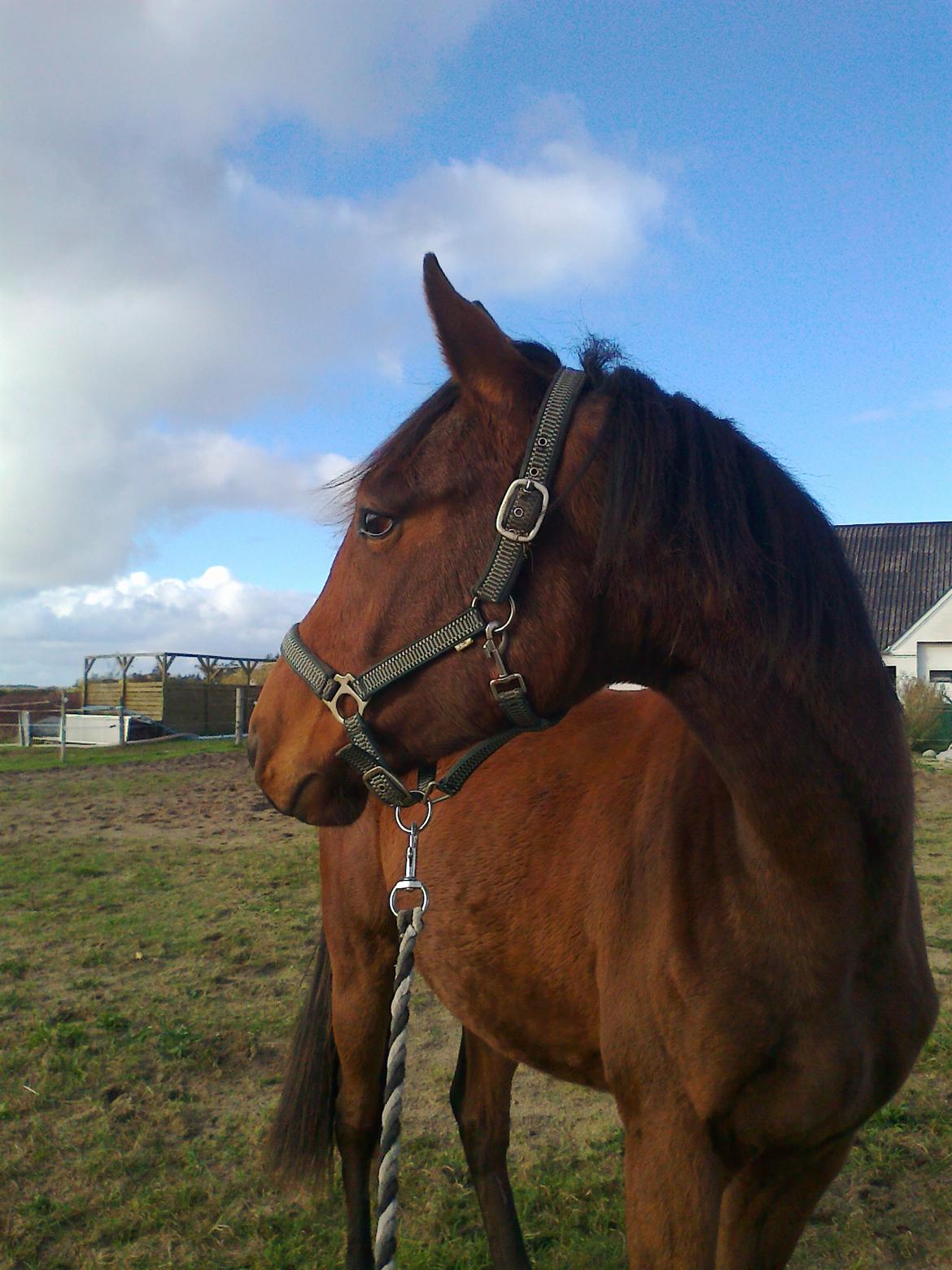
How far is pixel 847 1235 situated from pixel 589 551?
2972 mm

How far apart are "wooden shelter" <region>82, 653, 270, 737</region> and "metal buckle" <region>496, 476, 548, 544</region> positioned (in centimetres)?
2323

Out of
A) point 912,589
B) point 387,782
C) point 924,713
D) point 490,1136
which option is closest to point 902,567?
point 912,589

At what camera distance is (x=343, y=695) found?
5.47 ft

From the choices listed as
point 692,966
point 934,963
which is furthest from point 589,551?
point 934,963

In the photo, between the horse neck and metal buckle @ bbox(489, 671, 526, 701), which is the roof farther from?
metal buckle @ bbox(489, 671, 526, 701)

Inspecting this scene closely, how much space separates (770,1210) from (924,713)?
1866 centimetres

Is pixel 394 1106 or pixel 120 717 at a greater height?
pixel 120 717

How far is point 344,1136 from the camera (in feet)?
10.7

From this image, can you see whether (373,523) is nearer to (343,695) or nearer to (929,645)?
(343,695)

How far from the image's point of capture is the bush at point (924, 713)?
18.3 metres

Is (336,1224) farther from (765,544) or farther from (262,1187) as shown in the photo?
(765,544)

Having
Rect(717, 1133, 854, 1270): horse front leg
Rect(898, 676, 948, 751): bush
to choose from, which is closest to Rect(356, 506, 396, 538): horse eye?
Rect(717, 1133, 854, 1270): horse front leg

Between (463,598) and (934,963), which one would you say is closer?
(463,598)

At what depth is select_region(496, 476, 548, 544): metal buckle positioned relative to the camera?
5.16ft
